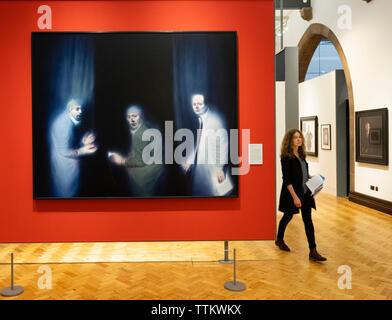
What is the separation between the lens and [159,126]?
4.24 m

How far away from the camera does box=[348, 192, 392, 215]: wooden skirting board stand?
331 inches

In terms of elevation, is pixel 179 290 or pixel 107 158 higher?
pixel 107 158

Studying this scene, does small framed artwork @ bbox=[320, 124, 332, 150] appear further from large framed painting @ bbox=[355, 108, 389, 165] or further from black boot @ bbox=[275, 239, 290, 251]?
black boot @ bbox=[275, 239, 290, 251]

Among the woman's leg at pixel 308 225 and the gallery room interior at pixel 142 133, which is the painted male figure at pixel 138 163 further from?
the woman's leg at pixel 308 225

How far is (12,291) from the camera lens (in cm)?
392

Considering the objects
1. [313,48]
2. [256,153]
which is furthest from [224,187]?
[313,48]

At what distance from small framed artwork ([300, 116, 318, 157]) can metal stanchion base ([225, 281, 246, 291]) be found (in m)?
9.21

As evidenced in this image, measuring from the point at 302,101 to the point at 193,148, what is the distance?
10.2 metres

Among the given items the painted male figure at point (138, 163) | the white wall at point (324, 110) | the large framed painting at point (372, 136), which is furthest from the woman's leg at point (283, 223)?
the white wall at point (324, 110)

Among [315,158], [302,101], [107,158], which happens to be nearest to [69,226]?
Answer: [107,158]

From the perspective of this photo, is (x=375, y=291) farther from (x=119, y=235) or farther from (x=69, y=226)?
(x=69, y=226)

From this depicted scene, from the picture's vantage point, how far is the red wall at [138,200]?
4.20 m

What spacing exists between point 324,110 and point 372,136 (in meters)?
2.80

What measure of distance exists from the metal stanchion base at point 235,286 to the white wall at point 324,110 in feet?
25.5
